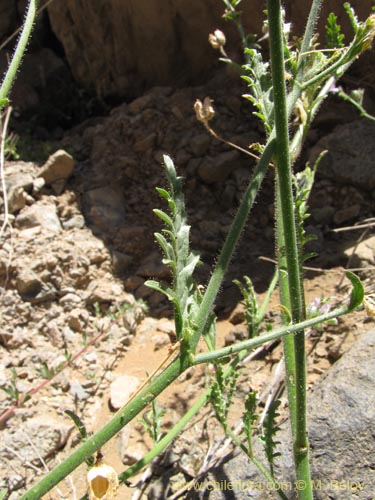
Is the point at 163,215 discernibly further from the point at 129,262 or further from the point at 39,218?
the point at 39,218

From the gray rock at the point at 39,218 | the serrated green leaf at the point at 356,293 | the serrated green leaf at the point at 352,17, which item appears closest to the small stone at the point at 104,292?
the gray rock at the point at 39,218

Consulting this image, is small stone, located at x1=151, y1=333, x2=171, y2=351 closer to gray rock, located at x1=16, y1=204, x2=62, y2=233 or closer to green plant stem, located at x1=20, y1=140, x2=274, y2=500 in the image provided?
gray rock, located at x1=16, y1=204, x2=62, y2=233

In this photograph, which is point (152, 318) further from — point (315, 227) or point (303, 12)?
point (303, 12)

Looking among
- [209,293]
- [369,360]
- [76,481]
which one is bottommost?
[76,481]

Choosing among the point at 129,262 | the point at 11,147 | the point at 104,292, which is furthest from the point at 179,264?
the point at 11,147

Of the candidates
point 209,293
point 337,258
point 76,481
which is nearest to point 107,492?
point 209,293

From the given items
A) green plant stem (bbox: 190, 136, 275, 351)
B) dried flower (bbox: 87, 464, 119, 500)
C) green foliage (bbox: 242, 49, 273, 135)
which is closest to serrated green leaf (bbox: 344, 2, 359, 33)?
green foliage (bbox: 242, 49, 273, 135)
